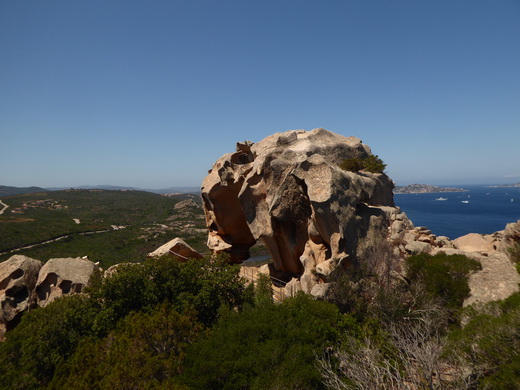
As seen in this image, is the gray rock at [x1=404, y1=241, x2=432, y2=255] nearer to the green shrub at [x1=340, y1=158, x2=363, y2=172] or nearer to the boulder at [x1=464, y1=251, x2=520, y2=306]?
the boulder at [x1=464, y1=251, x2=520, y2=306]

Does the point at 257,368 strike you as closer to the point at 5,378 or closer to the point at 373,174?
the point at 5,378

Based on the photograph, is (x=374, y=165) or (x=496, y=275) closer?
(x=496, y=275)

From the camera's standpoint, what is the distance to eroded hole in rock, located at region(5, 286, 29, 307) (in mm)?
21056

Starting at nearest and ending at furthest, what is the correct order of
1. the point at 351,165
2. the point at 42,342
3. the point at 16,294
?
the point at 42,342 < the point at 16,294 < the point at 351,165

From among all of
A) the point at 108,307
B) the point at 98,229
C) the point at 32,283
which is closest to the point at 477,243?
the point at 108,307

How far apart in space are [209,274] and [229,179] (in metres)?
14.0

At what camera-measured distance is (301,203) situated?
2419 centimetres

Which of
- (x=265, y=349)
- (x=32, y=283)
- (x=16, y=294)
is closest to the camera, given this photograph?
(x=265, y=349)

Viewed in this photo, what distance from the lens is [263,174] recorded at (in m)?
26.3

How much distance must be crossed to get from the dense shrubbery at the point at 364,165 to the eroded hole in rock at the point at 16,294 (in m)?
29.0

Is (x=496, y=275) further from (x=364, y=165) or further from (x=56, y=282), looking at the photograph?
(x=56, y=282)

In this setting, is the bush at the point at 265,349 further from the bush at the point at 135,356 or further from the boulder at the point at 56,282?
the boulder at the point at 56,282

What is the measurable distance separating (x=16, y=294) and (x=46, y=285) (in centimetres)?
216

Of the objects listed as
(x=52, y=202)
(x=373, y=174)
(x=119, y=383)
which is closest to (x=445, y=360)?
(x=119, y=383)
